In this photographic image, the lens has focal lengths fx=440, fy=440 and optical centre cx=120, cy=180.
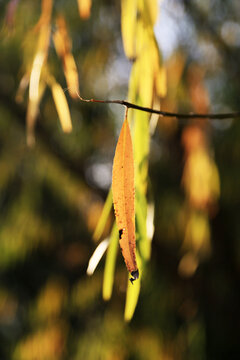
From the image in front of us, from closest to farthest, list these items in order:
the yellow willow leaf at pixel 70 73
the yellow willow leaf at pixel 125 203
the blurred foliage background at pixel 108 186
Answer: the yellow willow leaf at pixel 125 203 → the yellow willow leaf at pixel 70 73 → the blurred foliage background at pixel 108 186

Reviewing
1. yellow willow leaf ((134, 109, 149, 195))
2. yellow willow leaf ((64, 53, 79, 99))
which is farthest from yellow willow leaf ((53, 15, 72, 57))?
yellow willow leaf ((134, 109, 149, 195))

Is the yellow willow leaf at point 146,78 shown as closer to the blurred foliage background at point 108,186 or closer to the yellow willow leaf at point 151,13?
the yellow willow leaf at point 151,13

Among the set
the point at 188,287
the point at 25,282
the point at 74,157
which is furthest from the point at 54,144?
the point at 25,282

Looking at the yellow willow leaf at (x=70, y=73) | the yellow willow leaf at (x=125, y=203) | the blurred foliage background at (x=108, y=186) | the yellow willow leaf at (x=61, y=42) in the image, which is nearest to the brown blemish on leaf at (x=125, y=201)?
the yellow willow leaf at (x=125, y=203)

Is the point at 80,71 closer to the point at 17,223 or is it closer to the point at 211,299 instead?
the point at 17,223

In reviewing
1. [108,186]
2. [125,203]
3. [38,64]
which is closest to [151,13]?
[38,64]

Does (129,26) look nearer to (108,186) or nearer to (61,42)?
(61,42)
